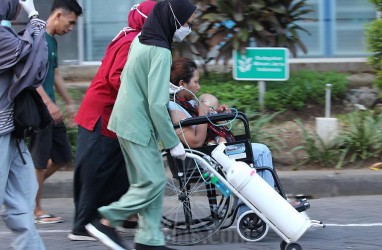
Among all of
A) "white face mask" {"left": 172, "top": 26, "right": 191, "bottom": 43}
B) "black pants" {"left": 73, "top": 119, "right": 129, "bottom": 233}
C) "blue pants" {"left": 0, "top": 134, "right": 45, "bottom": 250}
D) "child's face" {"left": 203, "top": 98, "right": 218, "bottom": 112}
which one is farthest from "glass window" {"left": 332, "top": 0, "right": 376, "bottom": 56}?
"blue pants" {"left": 0, "top": 134, "right": 45, "bottom": 250}

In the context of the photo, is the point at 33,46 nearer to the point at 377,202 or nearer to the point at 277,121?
the point at 377,202

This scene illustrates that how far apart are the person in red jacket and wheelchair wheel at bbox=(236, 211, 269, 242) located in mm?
951

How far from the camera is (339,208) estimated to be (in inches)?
282

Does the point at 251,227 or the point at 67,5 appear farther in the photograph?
the point at 67,5

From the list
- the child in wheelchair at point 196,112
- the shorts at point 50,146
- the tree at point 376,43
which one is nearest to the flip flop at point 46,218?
the shorts at point 50,146

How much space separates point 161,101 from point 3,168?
1.02 m

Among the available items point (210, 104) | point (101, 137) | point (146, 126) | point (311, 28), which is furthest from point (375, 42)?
point (146, 126)

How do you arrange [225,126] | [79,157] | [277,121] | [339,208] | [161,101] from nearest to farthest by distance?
[161,101] < [79,157] < [225,126] < [339,208] < [277,121]

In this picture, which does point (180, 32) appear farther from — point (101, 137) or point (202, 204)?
point (202, 204)

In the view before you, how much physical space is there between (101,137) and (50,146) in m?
1.09

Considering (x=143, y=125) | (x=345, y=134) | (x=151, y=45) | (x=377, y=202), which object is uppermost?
(x=151, y=45)

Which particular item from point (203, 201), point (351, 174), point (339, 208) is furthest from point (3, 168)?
point (351, 174)

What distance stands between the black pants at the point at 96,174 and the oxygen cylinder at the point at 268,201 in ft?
2.81

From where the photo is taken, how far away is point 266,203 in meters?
5.35
